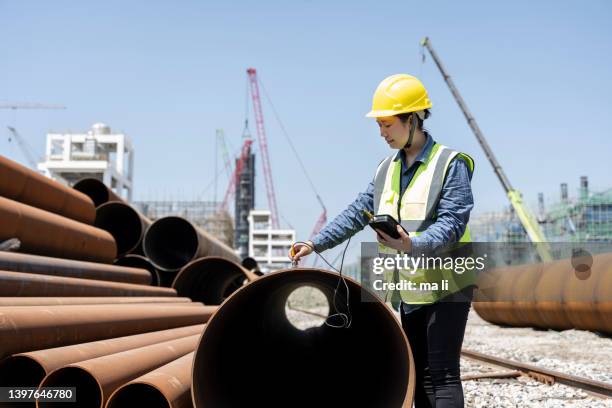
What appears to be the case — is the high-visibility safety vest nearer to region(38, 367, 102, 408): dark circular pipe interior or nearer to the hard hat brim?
the hard hat brim

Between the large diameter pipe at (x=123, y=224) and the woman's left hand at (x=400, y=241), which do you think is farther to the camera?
the large diameter pipe at (x=123, y=224)

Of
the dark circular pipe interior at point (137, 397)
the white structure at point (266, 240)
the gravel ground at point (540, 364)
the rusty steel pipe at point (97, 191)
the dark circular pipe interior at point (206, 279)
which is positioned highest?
the rusty steel pipe at point (97, 191)

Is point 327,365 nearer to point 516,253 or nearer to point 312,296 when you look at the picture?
point 312,296

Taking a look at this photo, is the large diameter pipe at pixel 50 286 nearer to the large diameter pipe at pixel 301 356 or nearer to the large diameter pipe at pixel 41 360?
the large diameter pipe at pixel 41 360

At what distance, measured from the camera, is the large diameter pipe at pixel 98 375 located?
291 centimetres

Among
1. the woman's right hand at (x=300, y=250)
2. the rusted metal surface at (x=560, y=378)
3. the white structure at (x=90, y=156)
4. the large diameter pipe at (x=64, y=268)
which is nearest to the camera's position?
the woman's right hand at (x=300, y=250)

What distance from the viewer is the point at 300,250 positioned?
116 inches

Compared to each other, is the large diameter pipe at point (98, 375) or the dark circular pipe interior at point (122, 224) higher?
the dark circular pipe interior at point (122, 224)

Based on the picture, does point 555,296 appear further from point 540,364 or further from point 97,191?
point 97,191

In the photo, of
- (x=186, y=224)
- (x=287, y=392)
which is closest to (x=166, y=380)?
(x=287, y=392)

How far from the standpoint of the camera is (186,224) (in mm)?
9766

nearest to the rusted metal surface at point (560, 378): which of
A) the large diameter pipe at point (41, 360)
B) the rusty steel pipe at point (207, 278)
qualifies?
the rusty steel pipe at point (207, 278)

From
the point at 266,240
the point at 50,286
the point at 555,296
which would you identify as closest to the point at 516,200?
the point at 555,296

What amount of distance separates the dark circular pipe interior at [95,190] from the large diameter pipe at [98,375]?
5856 millimetres
